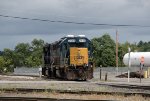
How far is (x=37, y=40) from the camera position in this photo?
156m

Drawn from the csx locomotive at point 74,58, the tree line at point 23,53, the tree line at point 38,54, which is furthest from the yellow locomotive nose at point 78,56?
the tree line at point 23,53

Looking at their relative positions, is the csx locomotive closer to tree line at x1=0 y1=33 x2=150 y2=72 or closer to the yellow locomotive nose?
the yellow locomotive nose

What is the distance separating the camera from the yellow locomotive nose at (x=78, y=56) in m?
40.1

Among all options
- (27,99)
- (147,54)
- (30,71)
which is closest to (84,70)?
(27,99)

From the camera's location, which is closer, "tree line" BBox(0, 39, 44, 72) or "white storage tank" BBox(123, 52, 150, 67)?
"white storage tank" BBox(123, 52, 150, 67)

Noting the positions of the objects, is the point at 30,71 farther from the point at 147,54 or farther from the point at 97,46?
the point at 97,46

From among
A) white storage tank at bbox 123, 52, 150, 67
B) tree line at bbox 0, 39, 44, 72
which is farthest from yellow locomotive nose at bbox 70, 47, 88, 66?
tree line at bbox 0, 39, 44, 72

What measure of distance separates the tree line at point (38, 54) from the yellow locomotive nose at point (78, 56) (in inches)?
2431

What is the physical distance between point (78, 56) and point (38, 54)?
107087mm

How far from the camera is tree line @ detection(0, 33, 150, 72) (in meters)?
122

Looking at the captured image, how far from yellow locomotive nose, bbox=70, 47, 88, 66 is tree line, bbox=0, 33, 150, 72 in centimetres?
6174

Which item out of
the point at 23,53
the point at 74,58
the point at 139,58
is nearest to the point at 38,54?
the point at 23,53

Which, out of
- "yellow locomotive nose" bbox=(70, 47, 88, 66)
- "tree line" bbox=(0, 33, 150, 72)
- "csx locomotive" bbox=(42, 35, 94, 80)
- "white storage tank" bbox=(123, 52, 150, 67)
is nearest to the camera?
"csx locomotive" bbox=(42, 35, 94, 80)

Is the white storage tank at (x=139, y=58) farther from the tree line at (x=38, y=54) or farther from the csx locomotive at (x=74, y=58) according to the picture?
the tree line at (x=38, y=54)
